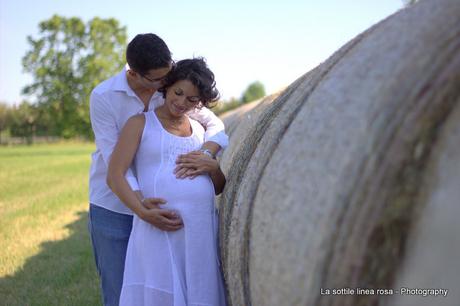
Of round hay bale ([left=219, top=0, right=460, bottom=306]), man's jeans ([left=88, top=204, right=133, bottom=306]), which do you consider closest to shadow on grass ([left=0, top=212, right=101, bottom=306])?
man's jeans ([left=88, top=204, right=133, bottom=306])

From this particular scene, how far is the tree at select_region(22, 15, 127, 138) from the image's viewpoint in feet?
147

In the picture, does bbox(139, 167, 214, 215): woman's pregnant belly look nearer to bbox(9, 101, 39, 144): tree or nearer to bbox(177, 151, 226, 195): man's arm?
bbox(177, 151, 226, 195): man's arm

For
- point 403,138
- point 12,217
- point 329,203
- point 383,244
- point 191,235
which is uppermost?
point 403,138

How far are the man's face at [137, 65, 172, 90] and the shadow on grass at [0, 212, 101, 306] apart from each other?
2227 millimetres

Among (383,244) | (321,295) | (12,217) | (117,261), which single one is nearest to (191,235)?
(117,261)

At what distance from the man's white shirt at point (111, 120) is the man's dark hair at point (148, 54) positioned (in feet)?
0.68

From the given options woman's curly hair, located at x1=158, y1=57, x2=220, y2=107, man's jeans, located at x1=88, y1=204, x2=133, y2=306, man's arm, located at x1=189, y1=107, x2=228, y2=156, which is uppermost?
woman's curly hair, located at x1=158, y1=57, x2=220, y2=107

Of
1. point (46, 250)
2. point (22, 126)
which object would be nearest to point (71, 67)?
point (22, 126)

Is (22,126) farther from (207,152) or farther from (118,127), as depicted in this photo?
(207,152)

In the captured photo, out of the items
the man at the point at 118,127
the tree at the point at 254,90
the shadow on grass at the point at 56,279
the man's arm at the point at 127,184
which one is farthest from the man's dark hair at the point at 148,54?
the tree at the point at 254,90

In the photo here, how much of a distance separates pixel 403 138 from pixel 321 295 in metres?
0.50

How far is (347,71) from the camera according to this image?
168 cm

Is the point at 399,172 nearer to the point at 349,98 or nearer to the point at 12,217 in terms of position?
the point at 349,98

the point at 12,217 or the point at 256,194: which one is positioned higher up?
the point at 256,194
